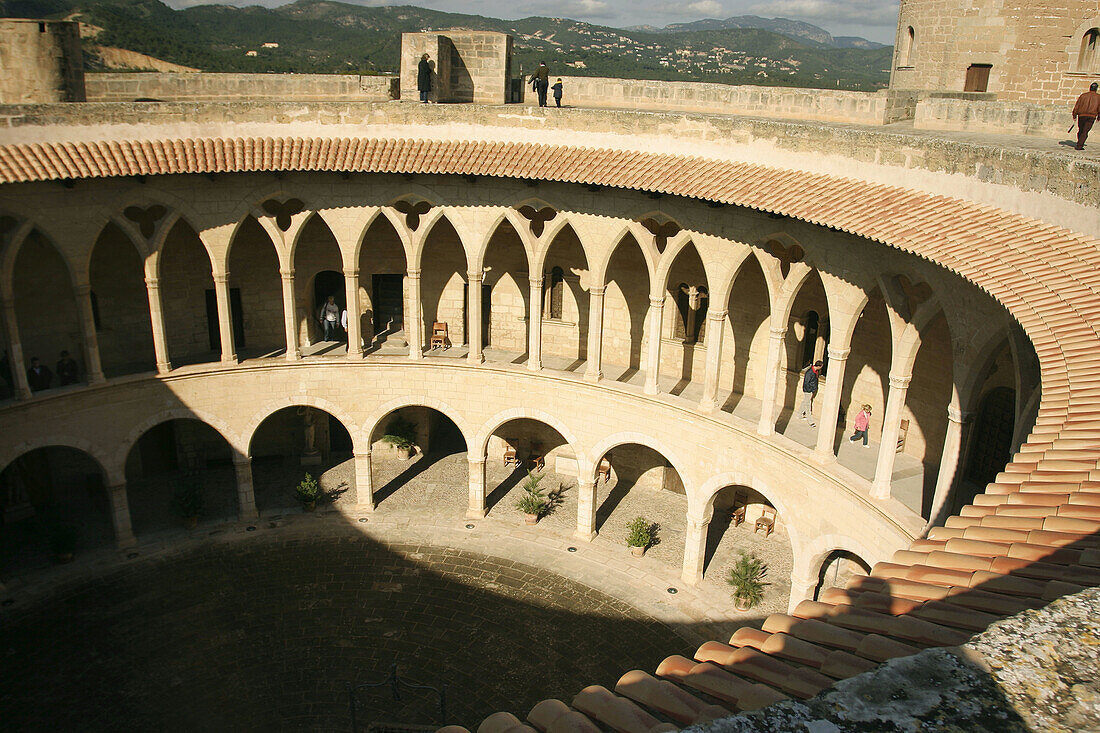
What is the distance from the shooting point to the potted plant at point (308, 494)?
24.4 meters

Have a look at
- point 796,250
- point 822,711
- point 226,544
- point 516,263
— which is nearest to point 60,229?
point 226,544

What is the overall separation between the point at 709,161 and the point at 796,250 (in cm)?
281

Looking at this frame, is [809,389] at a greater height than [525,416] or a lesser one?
greater

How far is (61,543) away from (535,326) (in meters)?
12.8

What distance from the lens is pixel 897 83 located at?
29.8 metres

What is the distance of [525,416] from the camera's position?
23.7 meters

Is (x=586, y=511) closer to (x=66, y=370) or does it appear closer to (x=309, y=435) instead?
(x=309, y=435)

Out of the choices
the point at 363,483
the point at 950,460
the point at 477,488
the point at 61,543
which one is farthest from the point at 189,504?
the point at 950,460

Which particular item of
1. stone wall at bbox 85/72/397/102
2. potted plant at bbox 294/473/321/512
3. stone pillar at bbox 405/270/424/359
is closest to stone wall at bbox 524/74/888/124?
stone wall at bbox 85/72/397/102

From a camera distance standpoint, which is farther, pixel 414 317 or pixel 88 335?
pixel 414 317

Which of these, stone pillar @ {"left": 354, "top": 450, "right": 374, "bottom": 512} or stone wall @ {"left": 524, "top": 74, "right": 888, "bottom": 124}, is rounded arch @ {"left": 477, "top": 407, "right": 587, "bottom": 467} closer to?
stone pillar @ {"left": 354, "top": 450, "right": 374, "bottom": 512}

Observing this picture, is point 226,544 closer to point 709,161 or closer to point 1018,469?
point 709,161

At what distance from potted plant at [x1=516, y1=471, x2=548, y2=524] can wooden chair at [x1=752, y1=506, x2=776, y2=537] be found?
233 inches

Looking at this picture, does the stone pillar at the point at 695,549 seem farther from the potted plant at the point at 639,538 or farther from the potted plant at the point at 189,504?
the potted plant at the point at 189,504
